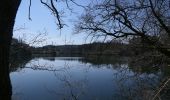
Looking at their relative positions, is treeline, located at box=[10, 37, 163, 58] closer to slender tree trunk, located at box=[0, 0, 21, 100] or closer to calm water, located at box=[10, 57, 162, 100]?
calm water, located at box=[10, 57, 162, 100]

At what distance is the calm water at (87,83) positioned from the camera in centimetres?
970

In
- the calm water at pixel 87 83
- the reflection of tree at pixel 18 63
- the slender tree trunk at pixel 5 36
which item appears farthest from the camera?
the calm water at pixel 87 83

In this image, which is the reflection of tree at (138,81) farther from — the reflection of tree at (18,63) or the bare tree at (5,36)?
the bare tree at (5,36)

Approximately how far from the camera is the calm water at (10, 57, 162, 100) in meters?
9.70

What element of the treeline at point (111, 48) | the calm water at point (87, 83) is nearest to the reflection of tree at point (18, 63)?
the calm water at point (87, 83)

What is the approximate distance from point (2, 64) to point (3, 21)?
29 centimetres

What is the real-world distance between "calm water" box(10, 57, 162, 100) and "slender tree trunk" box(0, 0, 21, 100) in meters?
6.30

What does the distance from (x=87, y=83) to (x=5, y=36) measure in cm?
2305

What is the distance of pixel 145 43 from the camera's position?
8844 millimetres

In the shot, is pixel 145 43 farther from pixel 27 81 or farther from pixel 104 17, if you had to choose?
pixel 27 81

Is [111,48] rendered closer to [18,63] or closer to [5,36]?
[18,63]

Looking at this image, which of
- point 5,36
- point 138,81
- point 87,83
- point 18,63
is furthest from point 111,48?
point 87,83

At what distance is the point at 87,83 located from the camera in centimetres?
2483

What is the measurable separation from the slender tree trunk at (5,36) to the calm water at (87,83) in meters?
6.30
